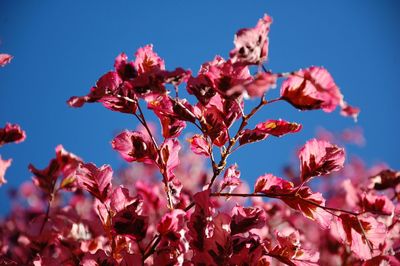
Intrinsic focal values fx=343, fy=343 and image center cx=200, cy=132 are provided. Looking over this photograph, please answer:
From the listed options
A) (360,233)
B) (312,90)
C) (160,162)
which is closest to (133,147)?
(160,162)

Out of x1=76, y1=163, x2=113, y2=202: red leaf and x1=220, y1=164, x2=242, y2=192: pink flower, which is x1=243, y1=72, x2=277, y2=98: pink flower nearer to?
x1=220, y1=164, x2=242, y2=192: pink flower

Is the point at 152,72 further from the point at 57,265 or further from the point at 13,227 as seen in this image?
the point at 13,227

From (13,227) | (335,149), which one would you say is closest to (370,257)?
(335,149)

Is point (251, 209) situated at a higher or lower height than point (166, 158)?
lower

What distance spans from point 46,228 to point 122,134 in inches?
25.1

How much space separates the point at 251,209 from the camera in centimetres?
85

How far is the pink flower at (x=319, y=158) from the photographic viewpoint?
2.81 feet

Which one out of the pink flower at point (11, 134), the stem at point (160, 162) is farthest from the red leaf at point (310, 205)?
the pink flower at point (11, 134)

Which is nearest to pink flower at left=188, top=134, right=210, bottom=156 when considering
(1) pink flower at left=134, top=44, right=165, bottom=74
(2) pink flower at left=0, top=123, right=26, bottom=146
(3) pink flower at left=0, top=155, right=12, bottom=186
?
(1) pink flower at left=134, top=44, right=165, bottom=74

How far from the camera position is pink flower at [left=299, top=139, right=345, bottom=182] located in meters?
0.86

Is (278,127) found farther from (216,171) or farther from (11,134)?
(11,134)

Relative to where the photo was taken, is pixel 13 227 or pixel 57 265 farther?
pixel 13 227

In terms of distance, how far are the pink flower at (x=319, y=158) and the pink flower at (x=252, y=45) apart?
13.2 inches

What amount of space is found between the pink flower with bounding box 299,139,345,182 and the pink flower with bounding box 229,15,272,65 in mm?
335
